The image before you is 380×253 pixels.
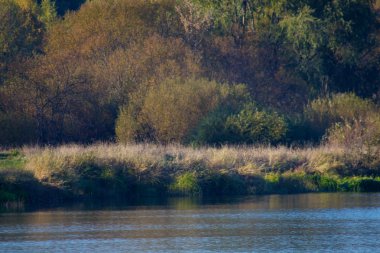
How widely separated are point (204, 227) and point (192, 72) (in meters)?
31.2

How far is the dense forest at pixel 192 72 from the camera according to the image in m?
54.8

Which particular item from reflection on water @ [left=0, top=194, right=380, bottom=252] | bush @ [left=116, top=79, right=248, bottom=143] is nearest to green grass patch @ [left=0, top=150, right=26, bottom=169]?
reflection on water @ [left=0, top=194, right=380, bottom=252]

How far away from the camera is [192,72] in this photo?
62.1 meters

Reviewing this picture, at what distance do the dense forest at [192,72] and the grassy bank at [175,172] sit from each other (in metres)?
3.84

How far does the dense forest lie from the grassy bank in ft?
12.6

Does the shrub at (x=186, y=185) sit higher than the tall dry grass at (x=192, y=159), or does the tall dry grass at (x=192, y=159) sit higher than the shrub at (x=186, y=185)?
the tall dry grass at (x=192, y=159)

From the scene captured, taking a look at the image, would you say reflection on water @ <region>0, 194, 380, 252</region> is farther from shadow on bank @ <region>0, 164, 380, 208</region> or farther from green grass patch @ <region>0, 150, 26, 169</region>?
green grass patch @ <region>0, 150, 26, 169</region>

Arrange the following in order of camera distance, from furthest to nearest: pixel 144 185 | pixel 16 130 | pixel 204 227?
1. pixel 16 130
2. pixel 144 185
3. pixel 204 227

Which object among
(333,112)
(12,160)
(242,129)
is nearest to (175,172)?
(12,160)

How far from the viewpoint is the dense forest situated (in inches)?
2157

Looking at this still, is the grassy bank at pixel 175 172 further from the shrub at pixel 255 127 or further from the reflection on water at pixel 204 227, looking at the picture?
the shrub at pixel 255 127

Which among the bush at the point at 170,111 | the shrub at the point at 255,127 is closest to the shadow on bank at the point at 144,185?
the shrub at the point at 255,127

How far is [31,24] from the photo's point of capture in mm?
73688

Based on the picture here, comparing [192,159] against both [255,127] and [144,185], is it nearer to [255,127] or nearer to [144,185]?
[144,185]
